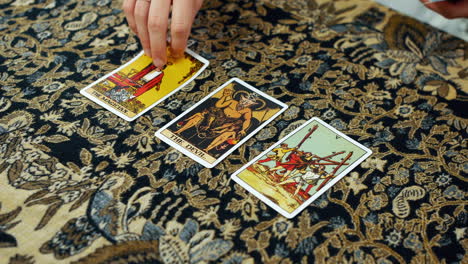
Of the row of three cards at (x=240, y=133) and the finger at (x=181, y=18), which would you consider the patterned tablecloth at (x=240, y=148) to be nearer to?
the row of three cards at (x=240, y=133)

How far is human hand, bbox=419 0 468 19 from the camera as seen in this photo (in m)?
1.20

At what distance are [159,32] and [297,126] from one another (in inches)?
16.4

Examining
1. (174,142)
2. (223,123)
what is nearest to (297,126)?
(223,123)

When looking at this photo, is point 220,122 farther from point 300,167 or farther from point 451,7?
point 451,7

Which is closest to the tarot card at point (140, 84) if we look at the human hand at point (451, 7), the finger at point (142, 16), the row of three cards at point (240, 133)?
the row of three cards at point (240, 133)

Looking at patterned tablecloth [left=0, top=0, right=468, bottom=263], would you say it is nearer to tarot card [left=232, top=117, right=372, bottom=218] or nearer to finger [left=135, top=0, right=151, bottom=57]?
tarot card [left=232, top=117, right=372, bottom=218]

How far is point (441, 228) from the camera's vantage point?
0.96 meters

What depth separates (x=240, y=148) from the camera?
3.60 ft

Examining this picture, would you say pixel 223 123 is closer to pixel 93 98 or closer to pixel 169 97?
pixel 169 97

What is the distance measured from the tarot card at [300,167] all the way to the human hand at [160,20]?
14.5 inches

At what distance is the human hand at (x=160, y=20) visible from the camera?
3.73ft

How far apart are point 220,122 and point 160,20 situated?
29 cm

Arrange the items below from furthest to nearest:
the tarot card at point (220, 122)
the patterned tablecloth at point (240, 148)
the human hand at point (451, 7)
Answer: the human hand at point (451, 7) < the tarot card at point (220, 122) < the patterned tablecloth at point (240, 148)

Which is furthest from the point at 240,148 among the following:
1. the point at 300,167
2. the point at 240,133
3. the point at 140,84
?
the point at 140,84
